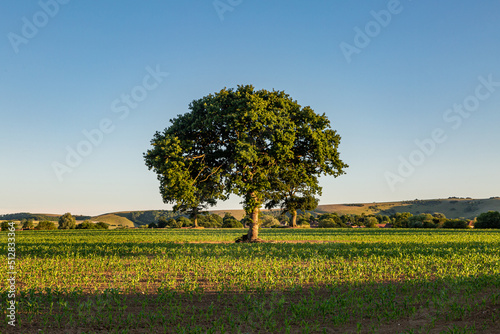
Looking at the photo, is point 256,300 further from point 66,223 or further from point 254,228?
point 66,223

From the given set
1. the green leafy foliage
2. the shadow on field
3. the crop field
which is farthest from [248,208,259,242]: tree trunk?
the green leafy foliage

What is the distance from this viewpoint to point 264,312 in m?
8.91

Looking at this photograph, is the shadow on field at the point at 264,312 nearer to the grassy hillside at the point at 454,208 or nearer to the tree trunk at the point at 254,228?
the tree trunk at the point at 254,228

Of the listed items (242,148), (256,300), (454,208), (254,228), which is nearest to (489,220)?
(254,228)

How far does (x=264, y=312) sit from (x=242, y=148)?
21.0 metres

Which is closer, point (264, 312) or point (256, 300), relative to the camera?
point (264, 312)

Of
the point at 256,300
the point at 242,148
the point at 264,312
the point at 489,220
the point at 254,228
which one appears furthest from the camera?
the point at 489,220

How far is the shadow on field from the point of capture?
27.0 ft

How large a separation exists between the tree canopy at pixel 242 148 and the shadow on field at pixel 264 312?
1803cm

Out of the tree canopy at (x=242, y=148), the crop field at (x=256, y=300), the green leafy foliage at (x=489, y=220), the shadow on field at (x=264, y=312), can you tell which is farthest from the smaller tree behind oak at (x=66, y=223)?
the green leafy foliage at (x=489, y=220)

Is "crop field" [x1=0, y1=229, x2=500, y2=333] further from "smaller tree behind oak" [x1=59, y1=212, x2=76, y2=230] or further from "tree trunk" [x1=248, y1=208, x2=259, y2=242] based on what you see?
"smaller tree behind oak" [x1=59, y1=212, x2=76, y2=230]

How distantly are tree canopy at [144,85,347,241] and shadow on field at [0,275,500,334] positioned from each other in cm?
1803

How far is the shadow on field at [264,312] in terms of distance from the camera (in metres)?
8.22

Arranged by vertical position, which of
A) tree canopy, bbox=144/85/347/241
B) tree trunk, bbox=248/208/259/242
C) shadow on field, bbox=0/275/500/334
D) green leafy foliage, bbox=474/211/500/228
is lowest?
green leafy foliage, bbox=474/211/500/228
